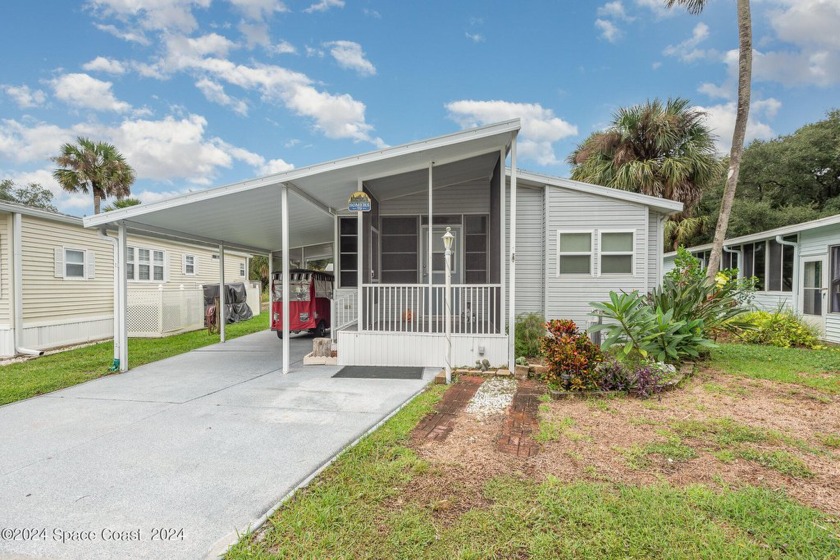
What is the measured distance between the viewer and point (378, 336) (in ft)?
21.2

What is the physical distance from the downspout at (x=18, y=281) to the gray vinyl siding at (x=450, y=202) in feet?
25.2

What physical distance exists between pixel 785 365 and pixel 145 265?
15547mm

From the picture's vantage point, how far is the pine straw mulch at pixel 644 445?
265 cm

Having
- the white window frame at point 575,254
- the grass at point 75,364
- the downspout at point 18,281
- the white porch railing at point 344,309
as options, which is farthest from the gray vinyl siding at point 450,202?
the downspout at point 18,281

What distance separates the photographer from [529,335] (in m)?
6.87

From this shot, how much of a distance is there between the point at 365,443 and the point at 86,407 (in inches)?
145

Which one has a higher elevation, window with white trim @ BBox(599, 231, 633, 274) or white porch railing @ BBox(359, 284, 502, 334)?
window with white trim @ BBox(599, 231, 633, 274)

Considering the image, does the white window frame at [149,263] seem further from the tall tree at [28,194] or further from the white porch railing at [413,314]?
the tall tree at [28,194]

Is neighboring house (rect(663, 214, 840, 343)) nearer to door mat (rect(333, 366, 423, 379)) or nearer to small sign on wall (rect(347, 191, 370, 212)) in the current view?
door mat (rect(333, 366, 423, 379))

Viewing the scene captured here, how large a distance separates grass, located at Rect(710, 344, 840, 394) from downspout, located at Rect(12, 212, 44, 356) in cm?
1303

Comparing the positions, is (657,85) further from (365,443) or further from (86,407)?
(86,407)

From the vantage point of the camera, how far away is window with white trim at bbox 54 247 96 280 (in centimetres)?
930

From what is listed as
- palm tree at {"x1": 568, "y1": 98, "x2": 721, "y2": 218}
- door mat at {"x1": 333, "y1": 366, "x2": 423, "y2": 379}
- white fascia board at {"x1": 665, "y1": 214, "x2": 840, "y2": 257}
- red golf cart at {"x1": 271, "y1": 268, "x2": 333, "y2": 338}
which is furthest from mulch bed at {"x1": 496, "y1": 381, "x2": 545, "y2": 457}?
palm tree at {"x1": 568, "y1": 98, "x2": 721, "y2": 218}

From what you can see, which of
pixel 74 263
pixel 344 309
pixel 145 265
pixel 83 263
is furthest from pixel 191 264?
pixel 344 309
